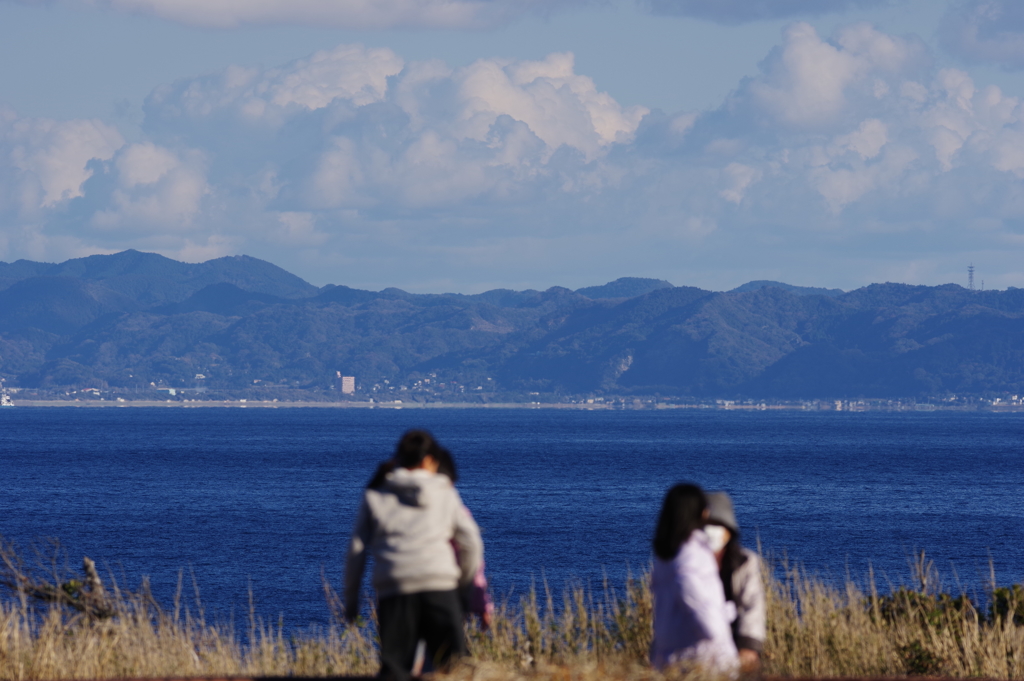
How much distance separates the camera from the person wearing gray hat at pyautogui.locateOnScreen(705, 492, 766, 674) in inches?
239

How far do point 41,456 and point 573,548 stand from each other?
7101 centimetres

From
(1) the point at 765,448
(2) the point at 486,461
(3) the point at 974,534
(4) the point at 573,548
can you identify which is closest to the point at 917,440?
(1) the point at 765,448

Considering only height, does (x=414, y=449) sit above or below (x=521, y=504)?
above

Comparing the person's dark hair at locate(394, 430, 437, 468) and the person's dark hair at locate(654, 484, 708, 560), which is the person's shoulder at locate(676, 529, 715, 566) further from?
the person's dark hair at locate(394, 430, 437, 468)

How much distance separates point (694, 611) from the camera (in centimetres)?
576

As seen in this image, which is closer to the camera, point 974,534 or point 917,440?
point 974,534

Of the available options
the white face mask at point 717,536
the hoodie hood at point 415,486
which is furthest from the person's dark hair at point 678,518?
the hoodie hood at point 415,486

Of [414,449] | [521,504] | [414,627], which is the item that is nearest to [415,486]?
[414,449]

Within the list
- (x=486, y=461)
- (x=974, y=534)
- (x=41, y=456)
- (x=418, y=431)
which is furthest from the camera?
(x=41, y=456)

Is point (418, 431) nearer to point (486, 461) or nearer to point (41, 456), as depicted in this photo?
point (486, 461)

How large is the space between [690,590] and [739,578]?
1.58 ft

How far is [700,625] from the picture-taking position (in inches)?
227

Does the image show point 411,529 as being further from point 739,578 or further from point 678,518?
point 739,578

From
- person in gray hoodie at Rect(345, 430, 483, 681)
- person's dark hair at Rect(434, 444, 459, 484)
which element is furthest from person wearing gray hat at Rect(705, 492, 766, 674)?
person's dark hair at Rect(434, 444, 459, 484)
